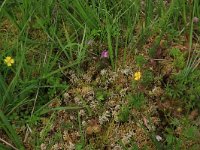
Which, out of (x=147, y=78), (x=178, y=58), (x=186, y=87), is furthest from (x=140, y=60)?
(x=186, y=87)

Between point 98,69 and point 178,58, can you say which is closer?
point 178,58

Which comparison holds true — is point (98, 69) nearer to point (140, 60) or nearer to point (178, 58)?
point (140, 60)

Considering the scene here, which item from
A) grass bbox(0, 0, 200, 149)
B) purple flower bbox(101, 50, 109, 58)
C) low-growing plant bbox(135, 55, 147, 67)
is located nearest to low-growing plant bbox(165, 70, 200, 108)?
grass bbox(0, 0, 200, 149)

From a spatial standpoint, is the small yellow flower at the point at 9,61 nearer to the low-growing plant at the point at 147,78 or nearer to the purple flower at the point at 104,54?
the purple flower at the point at 104,54

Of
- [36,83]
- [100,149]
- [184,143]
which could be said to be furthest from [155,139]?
[36,83]

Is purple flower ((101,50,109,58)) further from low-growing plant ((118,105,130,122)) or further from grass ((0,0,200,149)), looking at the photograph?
low-growing plant ((118,105,130,122))

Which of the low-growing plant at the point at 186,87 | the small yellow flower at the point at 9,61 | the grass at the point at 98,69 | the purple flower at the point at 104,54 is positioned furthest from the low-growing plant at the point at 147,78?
the small yellow flower at the point at 9,61

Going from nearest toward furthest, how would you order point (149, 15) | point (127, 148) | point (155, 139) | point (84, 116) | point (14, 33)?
point (155, 139) < point (127, 148) < point (84, 116) < point (149, 15) < point (14, 33)

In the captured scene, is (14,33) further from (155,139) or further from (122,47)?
(155,139)

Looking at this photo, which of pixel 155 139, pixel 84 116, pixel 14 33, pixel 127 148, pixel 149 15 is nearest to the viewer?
pixel 155 139
